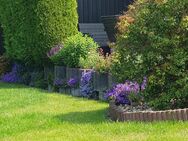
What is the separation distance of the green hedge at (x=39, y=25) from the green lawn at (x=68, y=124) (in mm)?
2759

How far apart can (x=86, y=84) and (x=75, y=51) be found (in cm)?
113

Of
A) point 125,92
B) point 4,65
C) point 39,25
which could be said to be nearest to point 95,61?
point 39,25

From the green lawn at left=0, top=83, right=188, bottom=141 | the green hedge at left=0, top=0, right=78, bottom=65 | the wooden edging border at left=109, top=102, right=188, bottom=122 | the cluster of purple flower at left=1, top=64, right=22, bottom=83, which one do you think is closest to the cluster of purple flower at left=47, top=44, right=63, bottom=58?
the green hedge at left=0, top=0, right=78, bottom=65

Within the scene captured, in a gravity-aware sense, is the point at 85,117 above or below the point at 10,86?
below

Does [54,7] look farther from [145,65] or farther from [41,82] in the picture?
[145,65]

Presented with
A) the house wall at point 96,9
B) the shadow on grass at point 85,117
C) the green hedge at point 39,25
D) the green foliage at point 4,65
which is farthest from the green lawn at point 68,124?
the house wall at point 96,9

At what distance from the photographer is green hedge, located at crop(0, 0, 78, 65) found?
14.3 meters

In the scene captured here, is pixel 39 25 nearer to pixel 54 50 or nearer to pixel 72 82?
pixel 54 50

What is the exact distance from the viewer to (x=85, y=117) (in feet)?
30.7

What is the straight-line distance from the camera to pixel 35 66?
50.9 feet

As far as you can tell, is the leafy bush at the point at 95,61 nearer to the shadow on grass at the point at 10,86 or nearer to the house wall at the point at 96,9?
the shadow on grass at the point at 10,86

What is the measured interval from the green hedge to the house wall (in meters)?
3.10

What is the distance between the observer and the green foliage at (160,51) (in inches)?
345

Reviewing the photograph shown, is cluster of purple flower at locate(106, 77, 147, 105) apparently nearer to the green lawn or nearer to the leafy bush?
the green lawn
